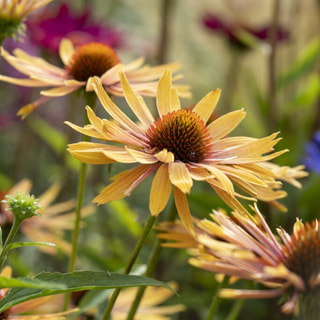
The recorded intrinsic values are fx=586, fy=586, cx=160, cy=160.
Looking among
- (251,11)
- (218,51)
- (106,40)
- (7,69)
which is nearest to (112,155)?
(106,40)

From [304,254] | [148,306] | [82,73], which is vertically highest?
[82,73]

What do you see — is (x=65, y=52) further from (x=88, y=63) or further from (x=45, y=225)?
(x=45, y=225)

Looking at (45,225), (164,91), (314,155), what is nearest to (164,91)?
(164,91)

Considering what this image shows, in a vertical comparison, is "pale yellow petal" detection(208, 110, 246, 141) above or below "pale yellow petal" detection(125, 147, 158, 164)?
above

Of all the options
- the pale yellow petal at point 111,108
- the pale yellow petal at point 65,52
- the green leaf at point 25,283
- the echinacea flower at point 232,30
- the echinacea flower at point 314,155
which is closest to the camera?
the green leaf at point 25,283

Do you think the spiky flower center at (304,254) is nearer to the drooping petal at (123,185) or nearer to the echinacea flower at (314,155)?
the drooping petal at (123,185)

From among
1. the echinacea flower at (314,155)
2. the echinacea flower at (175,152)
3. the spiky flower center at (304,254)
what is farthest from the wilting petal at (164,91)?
the echinacea flower at (314,155)

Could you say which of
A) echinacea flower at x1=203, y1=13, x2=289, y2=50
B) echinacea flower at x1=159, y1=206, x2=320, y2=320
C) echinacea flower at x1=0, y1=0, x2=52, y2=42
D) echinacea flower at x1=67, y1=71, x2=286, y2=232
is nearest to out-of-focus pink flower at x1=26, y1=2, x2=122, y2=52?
echinacea flower at x1=203, y1=13, x2=289, y2=50

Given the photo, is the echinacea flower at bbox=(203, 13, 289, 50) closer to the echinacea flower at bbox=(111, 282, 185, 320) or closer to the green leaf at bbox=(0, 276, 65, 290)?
the echinacea flower at bbox=(111, 282, 185, 320)

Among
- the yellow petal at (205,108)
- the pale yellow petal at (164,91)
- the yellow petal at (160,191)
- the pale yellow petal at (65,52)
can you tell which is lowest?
the yellow petal at (160,191)
